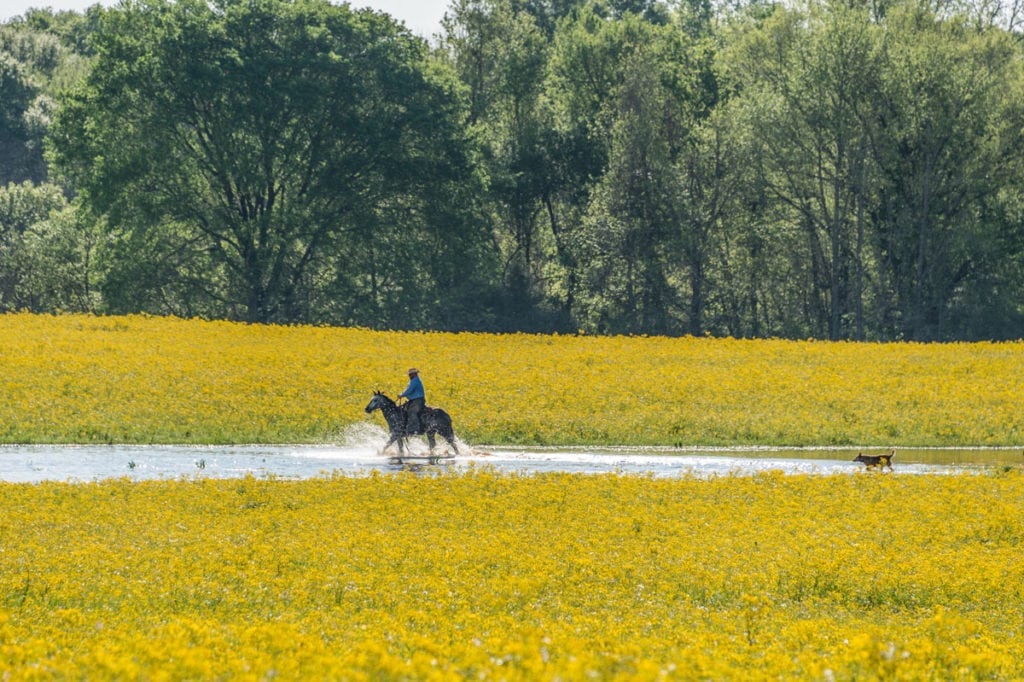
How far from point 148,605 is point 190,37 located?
69.6m

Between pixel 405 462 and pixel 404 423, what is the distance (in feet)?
5.38

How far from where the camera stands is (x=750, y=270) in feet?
302

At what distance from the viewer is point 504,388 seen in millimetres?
47156

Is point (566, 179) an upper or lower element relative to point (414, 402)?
upper

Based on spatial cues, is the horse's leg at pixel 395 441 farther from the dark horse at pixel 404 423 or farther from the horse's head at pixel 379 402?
the horse's head at pixel 379 402

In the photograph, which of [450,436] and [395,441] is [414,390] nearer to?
[450,436]

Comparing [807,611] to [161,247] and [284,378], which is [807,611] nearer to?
[284,378]

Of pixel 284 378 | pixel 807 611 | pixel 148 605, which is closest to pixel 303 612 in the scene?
pixel 148 605

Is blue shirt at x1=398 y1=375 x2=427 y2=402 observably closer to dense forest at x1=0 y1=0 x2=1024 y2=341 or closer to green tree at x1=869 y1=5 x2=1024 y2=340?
dense forest at x1=0 y1=0 x2=1024 y2=341

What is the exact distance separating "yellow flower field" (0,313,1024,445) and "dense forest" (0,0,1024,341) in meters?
24.1

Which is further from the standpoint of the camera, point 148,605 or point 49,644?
point 148,605

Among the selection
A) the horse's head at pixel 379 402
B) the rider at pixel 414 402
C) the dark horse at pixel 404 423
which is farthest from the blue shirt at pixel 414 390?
the horse's head at pixel 379 402

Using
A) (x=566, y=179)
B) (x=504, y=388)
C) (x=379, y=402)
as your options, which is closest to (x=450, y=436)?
(x=379, y=402)

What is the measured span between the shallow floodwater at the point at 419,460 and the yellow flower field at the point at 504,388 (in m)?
1.53
